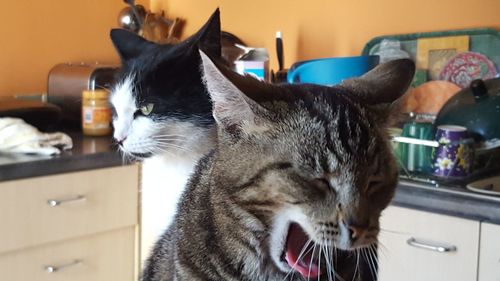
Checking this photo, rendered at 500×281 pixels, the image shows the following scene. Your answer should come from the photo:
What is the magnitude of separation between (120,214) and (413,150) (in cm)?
89

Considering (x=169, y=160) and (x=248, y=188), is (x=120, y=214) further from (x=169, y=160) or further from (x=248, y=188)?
(x=248, y=188)

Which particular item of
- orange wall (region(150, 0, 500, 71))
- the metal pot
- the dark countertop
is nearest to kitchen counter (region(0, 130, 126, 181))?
the dark countertop

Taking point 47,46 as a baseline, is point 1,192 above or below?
below

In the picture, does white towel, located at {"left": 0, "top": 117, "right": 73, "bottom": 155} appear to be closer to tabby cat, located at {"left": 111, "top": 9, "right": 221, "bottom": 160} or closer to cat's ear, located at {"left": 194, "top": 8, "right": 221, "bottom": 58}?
tabby cat, located at {"left": 111, "top": 9, "right": 221, "bottom": 160}

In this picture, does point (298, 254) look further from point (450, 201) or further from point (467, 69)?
point (467, 69)

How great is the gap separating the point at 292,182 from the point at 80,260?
136 centimetres

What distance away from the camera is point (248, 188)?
2.27 feet

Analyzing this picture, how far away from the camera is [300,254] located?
0.68m

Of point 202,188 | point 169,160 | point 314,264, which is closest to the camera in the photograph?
point 314,264

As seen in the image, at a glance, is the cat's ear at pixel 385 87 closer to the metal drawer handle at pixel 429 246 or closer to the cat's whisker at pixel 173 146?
the cat's whisker at pixel 173 146

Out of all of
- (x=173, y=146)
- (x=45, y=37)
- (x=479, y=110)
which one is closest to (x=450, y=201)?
(x=479, y=110)

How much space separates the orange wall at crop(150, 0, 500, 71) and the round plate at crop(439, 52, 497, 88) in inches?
3.8

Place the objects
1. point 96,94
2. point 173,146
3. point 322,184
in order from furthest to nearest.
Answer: point 96,94, point 173,146, point 322,184

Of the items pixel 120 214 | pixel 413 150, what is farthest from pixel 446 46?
pixel 120 214
